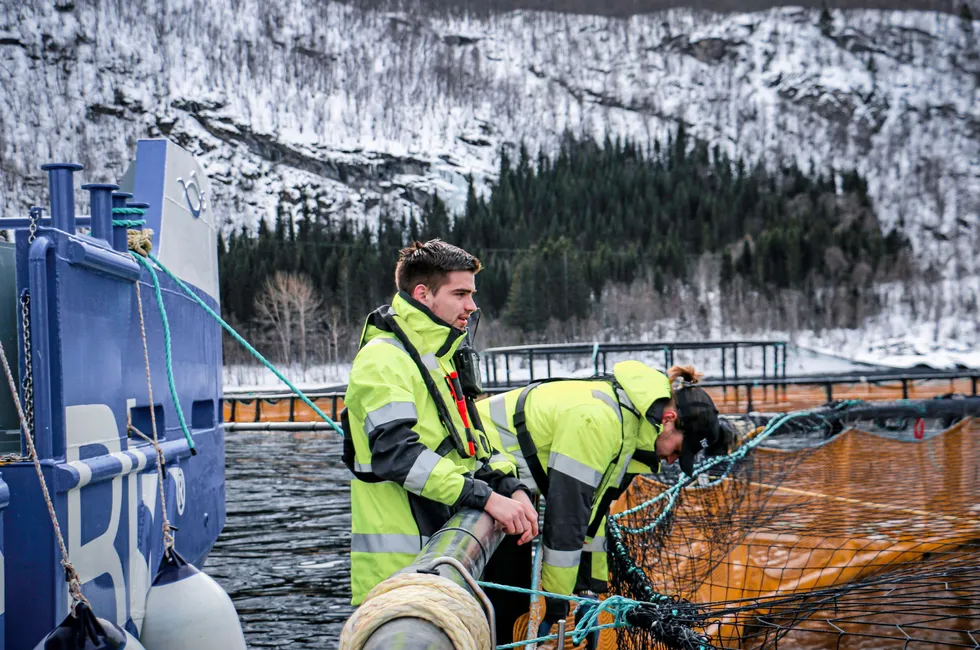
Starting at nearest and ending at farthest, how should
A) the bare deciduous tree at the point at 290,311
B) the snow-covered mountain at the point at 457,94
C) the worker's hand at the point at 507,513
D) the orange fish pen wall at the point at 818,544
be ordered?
Result: the worker's hand at the point at 507,513
the orange fish pen wall at the point at 818,544
the bare deciduous tree at the point at 290,311
the snow-covered mountain at the point at 457,94

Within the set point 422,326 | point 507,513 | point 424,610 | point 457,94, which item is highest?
point 457,94

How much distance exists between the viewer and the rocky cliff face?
90.4 m

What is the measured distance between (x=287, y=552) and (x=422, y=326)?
22.2ft

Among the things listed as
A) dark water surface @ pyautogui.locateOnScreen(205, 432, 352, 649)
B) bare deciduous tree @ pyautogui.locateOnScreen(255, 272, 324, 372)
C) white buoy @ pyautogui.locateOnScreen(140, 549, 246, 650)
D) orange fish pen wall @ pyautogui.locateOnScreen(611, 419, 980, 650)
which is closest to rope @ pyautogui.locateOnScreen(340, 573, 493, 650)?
orange fish pen wall @ pyautogui.locateOnScreen(611, 419, 980, 650)

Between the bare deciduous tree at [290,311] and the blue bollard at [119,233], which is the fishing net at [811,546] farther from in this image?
the bare deciduous tree at [290,311]

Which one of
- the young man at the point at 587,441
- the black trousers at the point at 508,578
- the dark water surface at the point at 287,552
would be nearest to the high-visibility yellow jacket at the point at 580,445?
the young man at the point at 587,441

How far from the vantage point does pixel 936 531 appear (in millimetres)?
4938

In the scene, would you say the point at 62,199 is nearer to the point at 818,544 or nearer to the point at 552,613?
the point at 552,613

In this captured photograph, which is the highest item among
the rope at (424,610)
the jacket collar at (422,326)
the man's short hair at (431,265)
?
the man's short hair at (431,265)

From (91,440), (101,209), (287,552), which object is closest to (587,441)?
(91,440)

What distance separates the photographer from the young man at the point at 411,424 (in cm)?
236

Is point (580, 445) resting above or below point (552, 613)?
above

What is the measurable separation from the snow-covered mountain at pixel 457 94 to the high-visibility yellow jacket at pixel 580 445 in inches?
3157

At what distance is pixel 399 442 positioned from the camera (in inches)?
92.5
